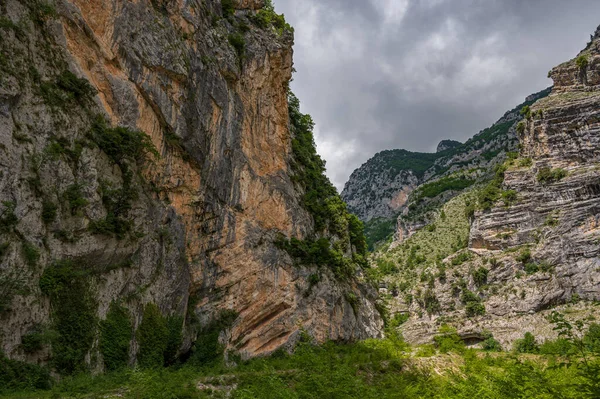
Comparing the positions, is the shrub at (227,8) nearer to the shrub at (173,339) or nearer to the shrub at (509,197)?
the shrub at (173,339)

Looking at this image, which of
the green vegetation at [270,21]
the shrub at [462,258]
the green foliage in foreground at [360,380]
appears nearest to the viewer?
the green foliage in foreground at [360,380]

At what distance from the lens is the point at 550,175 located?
3098 inches

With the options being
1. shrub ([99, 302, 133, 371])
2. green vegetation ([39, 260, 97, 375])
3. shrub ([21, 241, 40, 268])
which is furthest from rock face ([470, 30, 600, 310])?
shrub ([21, 241, 40, 268])

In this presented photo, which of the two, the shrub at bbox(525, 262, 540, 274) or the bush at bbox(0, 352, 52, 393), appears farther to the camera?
the shrub at bbox(525, 262, 540, 274)

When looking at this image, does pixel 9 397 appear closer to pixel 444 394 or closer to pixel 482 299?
pixel 444 394

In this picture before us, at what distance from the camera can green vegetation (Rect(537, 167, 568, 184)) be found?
77.4 metres

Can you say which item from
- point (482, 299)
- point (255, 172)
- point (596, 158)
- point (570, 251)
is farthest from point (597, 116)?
point (255, 172)

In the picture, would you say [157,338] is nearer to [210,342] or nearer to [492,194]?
[210,342]

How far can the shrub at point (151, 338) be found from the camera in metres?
21.8

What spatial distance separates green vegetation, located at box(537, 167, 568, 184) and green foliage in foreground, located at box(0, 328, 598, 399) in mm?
57206

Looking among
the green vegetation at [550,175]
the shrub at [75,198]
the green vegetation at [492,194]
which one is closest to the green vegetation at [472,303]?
the green vegetation at [492,194]

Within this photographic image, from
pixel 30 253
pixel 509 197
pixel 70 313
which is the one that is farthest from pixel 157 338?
pixel 509 197

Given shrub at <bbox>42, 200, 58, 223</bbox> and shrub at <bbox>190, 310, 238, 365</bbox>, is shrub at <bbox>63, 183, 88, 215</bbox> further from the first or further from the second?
shrub at <bbox>190, 310, 238, 365</bbox>

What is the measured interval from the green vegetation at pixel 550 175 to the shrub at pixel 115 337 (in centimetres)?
7979
